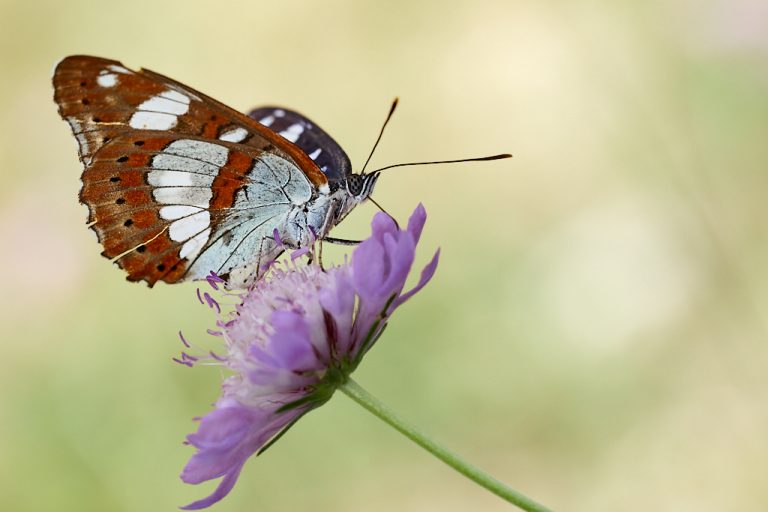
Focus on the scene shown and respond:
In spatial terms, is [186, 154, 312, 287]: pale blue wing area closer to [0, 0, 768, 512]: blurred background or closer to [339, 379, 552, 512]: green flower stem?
[339, 379, 552, 512]: green flower stem

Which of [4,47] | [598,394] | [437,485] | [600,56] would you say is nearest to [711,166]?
[600,56]

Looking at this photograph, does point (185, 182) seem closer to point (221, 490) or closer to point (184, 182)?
point (184, 182)

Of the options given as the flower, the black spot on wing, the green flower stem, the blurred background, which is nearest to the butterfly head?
the black spot on wing

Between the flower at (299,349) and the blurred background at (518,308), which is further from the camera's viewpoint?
the blurred background at (518,308)

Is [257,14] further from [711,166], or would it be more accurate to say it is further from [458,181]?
[711,166]

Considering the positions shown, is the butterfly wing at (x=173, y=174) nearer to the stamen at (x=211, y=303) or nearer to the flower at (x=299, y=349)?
the stamen at (x=211, y=303)

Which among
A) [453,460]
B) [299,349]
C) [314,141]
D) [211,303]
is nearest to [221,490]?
[299,349]

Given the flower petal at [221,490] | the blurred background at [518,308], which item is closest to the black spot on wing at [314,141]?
the flower petal at [221,490]
